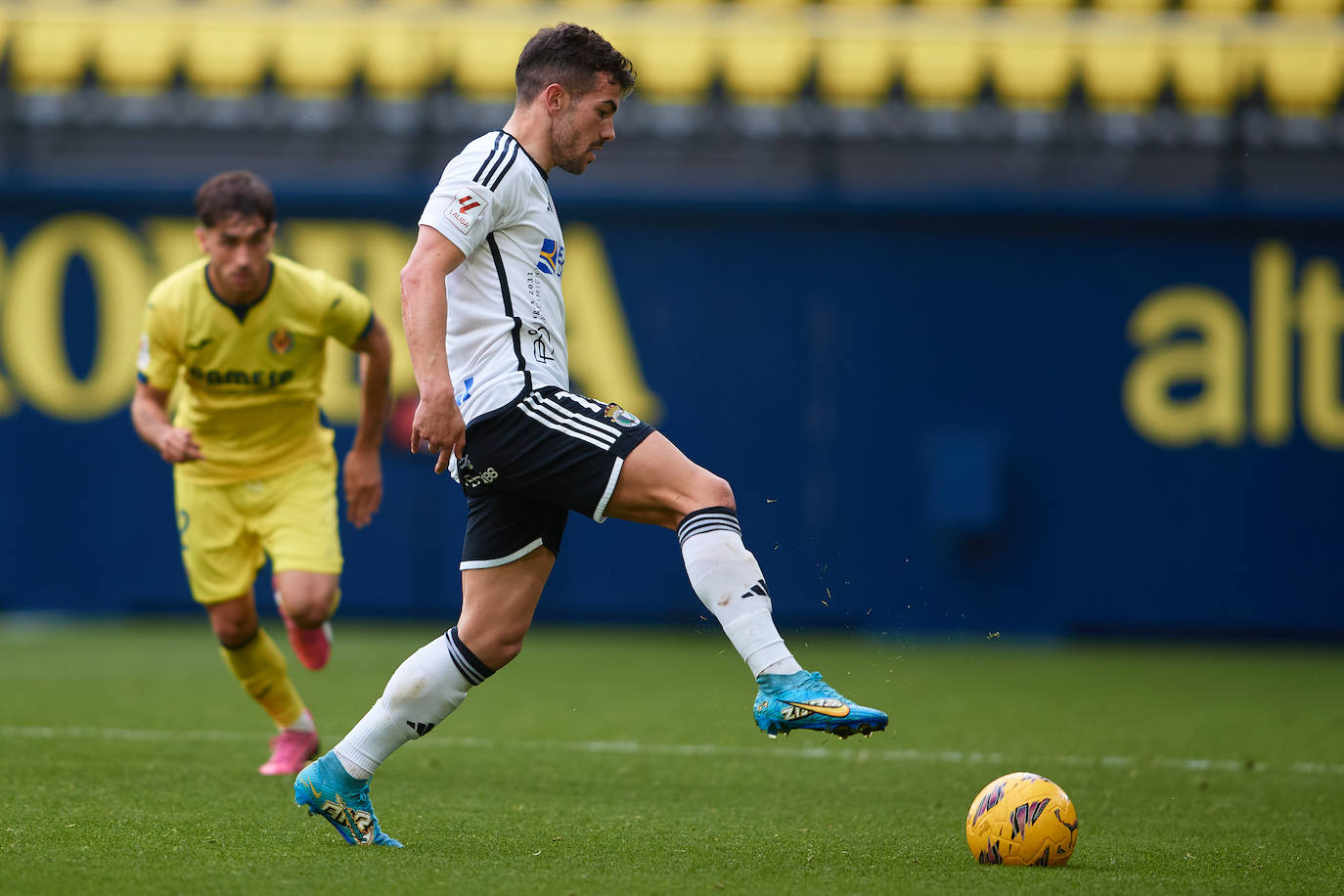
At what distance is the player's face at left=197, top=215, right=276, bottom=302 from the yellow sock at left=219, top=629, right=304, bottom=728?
124 cm

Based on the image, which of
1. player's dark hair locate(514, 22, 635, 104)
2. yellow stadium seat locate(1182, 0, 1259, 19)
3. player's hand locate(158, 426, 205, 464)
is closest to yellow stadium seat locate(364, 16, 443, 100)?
yellow stadium seat locate(1182, 0, 1259, 19)

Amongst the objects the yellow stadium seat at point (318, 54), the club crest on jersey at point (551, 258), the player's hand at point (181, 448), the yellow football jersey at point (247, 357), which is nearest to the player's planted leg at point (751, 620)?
the club crest on jersey at point (551, 258)

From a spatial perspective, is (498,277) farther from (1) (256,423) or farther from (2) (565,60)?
(1) (256,423)

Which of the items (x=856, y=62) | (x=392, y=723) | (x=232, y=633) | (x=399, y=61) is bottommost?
(x=232, y=633)

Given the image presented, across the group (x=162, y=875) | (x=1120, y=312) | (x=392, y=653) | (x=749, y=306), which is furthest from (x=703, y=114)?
(x=162, y=875)

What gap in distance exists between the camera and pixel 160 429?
5.45 metres

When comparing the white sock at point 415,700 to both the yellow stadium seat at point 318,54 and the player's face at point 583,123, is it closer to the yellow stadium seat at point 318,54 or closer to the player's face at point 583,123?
the player's face at point 583,123

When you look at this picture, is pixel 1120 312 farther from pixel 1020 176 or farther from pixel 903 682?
pixel 903 682

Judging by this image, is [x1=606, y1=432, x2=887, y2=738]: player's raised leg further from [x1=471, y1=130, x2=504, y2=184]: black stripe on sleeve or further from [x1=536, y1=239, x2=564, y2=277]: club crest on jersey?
[x1=471, y1=130, x2=504, y2=184]: black stripe on sleeve

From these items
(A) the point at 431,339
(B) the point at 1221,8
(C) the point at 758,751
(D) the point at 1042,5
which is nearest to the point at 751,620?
(A) the point at 431,339

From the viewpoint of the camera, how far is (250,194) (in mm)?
5500

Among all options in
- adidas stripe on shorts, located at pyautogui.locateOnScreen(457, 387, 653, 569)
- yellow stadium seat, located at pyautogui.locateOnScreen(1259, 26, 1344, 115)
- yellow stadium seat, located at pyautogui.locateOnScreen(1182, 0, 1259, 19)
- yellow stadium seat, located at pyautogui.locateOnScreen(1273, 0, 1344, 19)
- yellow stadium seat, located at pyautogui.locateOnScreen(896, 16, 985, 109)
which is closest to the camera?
adidas stripe on shorts, located at pyautogui.locateOnScreen(457, 387, 653, 569)

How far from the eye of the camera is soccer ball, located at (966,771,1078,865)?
163 inches

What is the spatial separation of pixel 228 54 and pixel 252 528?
7.72 meters
